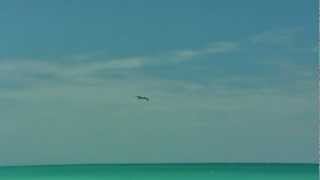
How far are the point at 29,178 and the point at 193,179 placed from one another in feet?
25.4

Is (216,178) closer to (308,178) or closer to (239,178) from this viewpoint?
(239,178)

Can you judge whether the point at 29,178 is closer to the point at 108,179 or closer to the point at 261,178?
the point at 108,179

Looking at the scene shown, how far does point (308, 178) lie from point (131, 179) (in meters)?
7.06

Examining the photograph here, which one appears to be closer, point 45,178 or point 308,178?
point 308,178

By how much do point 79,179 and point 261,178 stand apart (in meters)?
7.39

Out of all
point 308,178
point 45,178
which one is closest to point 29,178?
point 45,178

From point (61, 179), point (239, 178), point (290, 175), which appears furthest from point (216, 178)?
point (61, 179)

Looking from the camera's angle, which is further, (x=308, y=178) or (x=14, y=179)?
(x=14, y=179)

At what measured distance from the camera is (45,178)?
3553cm

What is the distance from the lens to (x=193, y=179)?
32.9 meters

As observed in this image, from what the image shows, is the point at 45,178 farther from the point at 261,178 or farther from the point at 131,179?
the point at 261,178

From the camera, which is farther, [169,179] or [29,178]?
Result: [29,178]

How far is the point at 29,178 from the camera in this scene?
3631cm

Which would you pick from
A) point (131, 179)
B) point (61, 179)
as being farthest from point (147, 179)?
point (61, 179)
